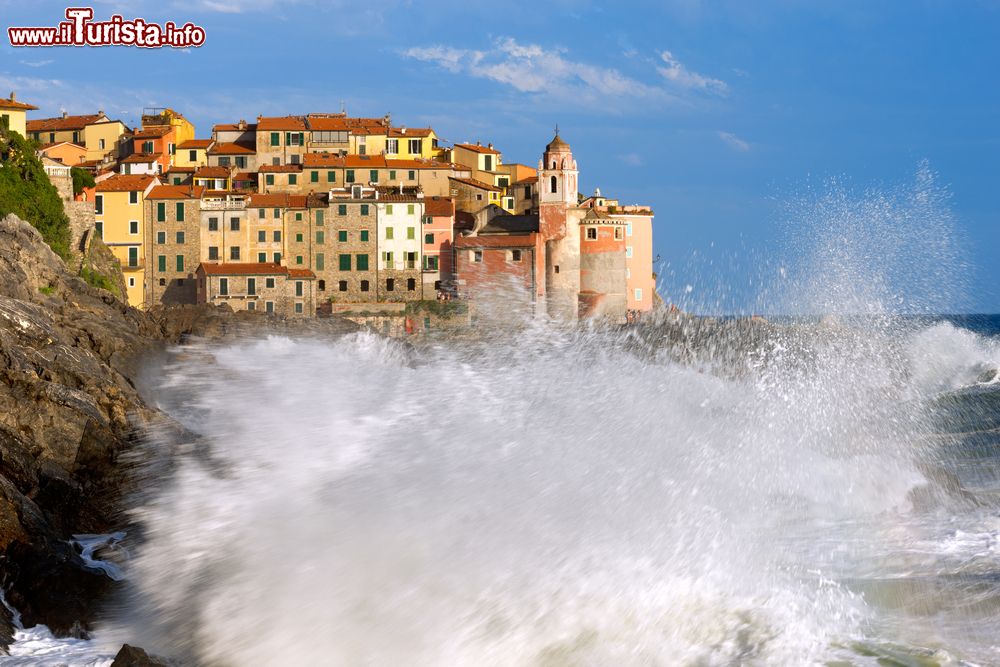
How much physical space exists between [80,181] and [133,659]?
5155 cm

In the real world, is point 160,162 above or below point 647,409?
above

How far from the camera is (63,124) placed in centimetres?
7356

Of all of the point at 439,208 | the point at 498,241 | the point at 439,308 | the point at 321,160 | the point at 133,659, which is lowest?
the point at 133,659

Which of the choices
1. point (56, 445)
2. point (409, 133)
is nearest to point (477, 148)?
point (409, 133)

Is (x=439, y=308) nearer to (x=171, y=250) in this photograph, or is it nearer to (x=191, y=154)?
(x=171, y=250)

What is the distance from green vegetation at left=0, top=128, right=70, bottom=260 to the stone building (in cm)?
890

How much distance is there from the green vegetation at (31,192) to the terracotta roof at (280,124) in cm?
1861

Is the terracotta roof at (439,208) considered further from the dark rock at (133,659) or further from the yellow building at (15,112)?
the dark rock at (133,659)

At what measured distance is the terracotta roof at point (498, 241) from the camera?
183ft

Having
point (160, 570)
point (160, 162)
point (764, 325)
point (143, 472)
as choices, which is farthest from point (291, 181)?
point (160, 570)

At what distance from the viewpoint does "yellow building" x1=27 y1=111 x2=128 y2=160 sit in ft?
230

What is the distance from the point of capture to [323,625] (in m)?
8.89

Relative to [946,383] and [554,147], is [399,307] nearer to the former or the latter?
[554,147]

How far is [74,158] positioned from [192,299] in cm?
1720
